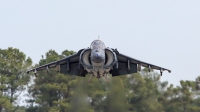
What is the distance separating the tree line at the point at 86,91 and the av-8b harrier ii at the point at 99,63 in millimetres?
1426

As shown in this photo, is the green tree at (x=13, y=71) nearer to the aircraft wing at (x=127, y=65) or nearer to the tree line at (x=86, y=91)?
the tree line at (x=86, y=91)

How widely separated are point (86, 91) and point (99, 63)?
203 inches

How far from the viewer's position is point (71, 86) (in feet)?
149

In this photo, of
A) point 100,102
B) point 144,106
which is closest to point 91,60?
point 100,102

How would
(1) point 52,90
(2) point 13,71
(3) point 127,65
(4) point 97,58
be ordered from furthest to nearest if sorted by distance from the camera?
(2) point 13,71
(1) point 52,90
(3) point 127,65
(4) point 97,58

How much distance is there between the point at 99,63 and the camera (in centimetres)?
2941

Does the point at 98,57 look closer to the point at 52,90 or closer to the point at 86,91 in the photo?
the point at 86,91

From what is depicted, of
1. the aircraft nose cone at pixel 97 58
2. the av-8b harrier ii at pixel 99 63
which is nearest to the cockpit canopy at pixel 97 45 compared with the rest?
the av-8b harrier ii at pixel 99 63

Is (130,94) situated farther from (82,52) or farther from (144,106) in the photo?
(82,52)

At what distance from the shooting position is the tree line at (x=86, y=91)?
3453cm

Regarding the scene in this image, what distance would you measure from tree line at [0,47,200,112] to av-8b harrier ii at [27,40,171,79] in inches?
56.2

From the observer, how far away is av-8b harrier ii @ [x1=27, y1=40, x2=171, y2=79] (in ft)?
97.1

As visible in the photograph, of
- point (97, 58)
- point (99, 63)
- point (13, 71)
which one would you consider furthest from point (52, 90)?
point (97, 58)

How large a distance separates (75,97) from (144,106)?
27.7ft
